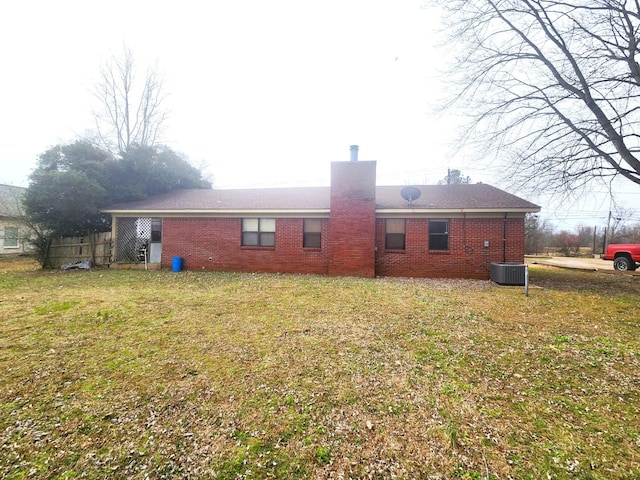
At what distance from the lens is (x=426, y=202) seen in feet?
39.1

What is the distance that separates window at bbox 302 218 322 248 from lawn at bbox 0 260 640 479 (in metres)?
5.98

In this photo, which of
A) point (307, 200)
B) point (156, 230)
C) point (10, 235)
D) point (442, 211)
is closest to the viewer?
point (442, 211)

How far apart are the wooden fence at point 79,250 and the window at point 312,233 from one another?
9.66 m

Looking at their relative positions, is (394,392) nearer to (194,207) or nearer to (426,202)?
(426,202)

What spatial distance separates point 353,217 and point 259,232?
435cm

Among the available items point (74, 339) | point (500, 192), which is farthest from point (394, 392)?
point (500, 192)

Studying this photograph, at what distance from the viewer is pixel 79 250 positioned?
13.6 m

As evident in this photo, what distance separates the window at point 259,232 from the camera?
41.1 feet

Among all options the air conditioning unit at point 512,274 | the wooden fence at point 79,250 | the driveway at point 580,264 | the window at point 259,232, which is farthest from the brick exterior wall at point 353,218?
the driveway at point 580,264

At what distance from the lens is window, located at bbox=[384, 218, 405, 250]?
1168 centimetres

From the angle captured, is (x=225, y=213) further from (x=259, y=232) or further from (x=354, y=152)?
(x=354, y=152)

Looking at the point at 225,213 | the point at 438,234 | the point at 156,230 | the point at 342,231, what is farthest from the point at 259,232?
the point at 438,234

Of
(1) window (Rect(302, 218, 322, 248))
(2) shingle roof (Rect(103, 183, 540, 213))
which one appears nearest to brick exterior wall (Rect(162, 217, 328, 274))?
(1) window (Rect(302, 218, 322, 248))

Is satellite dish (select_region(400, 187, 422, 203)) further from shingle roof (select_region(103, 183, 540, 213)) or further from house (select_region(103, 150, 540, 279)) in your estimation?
shingle roof (select_region(103, 183, 540, 213))
